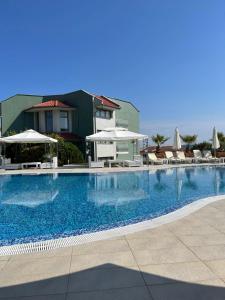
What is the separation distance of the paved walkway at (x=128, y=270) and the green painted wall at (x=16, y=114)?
24.5 meters

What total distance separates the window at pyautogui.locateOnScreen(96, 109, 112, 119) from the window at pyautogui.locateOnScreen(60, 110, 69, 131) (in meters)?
2.96

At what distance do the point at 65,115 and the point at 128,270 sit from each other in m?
25.0

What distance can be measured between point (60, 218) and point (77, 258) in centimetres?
410

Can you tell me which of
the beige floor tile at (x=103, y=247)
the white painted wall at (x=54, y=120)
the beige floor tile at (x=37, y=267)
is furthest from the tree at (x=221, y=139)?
the beige floor tile at (x=37, y=267)

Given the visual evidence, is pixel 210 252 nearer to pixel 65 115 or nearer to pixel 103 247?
pixel 103 247

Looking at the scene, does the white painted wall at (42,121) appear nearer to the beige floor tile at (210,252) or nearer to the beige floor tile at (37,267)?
the beige floor tile at (37,267)

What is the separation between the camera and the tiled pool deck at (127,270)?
137 inches

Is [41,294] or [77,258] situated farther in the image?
[77,258]

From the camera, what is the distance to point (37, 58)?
72.3 feet

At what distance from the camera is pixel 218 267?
4.07 meters

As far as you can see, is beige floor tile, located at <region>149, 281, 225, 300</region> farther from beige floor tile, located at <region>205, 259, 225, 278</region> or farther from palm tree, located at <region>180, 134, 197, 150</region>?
palm tree, located at <region>180, 134, 197, 150</region>

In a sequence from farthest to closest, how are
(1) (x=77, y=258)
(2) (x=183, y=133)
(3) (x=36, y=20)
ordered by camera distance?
(2) (x=183, y=133) → (3) (x=36, y=20) → (1) (x=77, y=258)

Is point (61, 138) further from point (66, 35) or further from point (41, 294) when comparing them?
point (41, 294)

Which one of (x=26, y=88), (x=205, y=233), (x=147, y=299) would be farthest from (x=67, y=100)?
(x=147, y=299)
